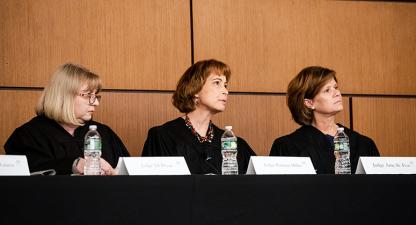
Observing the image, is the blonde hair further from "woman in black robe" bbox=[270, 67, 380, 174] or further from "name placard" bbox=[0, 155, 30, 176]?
"woman in black robe" bbox=[270, 67, 380, 174]

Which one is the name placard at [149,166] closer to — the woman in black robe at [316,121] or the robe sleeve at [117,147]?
the robe sleeve at [117,147]

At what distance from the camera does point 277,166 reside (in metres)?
2.83

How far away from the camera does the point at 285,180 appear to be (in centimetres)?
268

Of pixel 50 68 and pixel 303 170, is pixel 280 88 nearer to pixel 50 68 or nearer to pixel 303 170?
pixel 50 68

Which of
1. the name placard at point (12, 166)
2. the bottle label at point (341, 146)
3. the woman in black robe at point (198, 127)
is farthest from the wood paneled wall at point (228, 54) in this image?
the name placard at point (12, 166)

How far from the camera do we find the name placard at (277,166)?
2.80 m

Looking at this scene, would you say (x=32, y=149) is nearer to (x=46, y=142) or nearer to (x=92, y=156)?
(x=46, y=142)

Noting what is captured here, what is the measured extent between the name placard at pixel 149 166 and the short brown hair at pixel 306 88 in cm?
153

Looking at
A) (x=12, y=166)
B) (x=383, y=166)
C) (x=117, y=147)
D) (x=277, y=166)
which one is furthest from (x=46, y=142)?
(x=383, y=166)

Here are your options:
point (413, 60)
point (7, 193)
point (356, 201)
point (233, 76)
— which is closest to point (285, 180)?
point (356, 201)

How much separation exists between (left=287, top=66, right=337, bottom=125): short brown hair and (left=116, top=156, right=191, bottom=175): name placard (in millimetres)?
1527

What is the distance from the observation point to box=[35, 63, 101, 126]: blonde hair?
3576mm

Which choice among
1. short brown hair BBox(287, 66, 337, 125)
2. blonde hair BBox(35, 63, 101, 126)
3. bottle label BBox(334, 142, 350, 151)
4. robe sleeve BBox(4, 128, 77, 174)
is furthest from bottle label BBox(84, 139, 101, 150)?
short brown hair BBox(287, 66, 337, 125)

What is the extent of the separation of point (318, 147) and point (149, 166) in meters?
1.51
